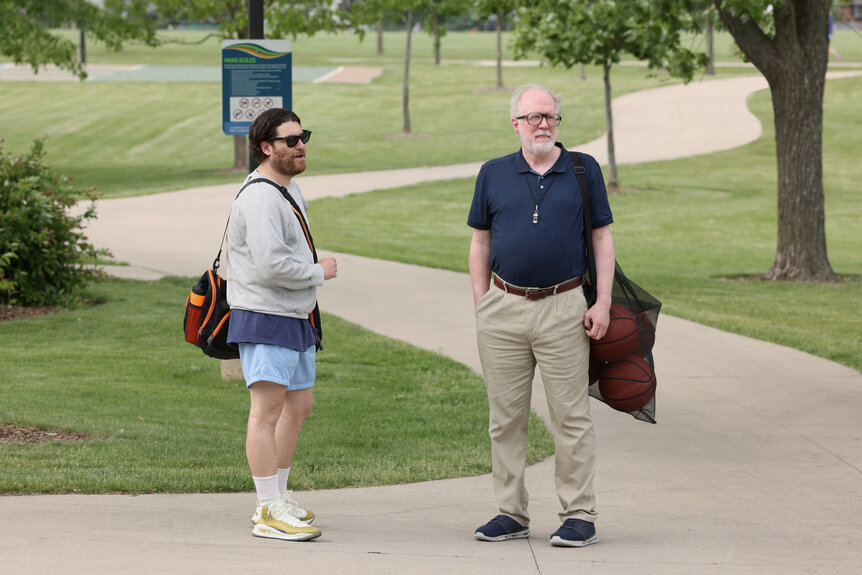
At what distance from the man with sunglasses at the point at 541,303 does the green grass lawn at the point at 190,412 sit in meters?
1.29

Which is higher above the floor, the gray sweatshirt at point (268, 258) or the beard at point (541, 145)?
the beard at point (541, 145)

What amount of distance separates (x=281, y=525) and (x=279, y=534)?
0.04m

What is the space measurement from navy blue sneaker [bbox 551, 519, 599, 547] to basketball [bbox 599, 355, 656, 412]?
54cm

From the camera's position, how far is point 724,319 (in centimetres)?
1175

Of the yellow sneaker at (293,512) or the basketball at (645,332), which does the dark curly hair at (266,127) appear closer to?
the yellow sneaker at (293,512)

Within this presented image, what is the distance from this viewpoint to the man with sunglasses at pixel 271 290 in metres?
4.72

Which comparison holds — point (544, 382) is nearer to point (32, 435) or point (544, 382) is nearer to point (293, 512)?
point (293, 512)

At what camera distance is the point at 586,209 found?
4.87 m

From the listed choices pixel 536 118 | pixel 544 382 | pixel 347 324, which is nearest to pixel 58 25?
pixel 347 324

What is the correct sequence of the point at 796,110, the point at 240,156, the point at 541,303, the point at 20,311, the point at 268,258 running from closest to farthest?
the point at 268,258
the point at 541,303
the point at 20,311
the point at 796,110
the point at 240,156

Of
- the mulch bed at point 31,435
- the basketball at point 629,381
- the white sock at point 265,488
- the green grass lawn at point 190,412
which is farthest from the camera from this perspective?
the mulch bed at point 31,435

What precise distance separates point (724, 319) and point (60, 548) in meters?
8.48

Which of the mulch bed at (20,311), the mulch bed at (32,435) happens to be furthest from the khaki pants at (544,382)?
the mulch bed at (20,311)

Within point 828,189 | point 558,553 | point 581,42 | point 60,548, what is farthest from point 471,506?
point 828,189
